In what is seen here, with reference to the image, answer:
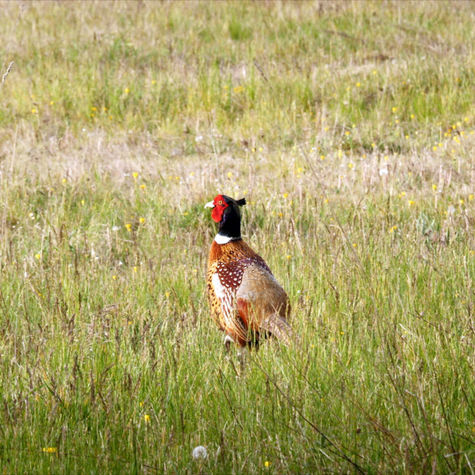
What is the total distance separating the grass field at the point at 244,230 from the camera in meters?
2.54

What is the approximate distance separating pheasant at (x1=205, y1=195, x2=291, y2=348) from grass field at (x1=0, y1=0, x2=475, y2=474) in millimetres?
103

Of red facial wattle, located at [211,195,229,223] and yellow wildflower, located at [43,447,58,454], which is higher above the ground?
red facial wattle, located at [211,195,229,223]

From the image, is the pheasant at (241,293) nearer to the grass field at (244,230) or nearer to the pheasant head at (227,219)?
the pheasant head at (227,219)

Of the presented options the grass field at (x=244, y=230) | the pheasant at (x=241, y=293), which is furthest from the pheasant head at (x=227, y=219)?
the grass field at (x=244, y=230)

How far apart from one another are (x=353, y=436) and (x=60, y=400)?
104cm

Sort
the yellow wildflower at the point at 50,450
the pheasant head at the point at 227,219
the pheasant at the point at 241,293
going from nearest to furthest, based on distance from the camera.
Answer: the yellow wildflower at the point at 50,450 < the pheasant at the point at 241,293 < the pheasant head at the point at 227,219

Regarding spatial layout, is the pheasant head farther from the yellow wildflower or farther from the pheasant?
the yellow wildflower

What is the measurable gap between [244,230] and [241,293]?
1.89 metres

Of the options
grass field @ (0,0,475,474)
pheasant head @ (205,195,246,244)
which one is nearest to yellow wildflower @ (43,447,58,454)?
grass field @ (0,0,475,474)

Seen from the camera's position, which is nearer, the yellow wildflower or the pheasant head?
the yellow wildflower

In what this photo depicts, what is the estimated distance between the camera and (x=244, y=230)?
527 cm

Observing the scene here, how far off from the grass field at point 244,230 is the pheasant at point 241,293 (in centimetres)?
10

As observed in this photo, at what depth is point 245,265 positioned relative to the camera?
354 centimetres

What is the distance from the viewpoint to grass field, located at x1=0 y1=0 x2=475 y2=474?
2541 mm
